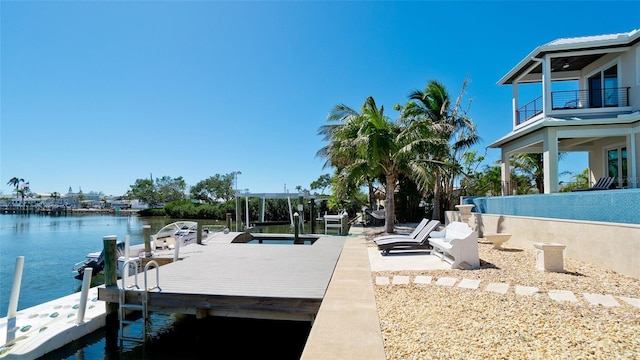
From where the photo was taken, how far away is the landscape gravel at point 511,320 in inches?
131

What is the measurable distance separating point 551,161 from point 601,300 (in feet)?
28.8

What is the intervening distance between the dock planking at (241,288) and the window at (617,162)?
535 inches

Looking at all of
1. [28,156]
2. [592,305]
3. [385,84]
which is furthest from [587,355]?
[28,156]

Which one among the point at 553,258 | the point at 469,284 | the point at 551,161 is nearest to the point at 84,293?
the point at 469,284

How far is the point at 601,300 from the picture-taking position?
15.8 feet

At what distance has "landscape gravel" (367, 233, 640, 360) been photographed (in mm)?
3328

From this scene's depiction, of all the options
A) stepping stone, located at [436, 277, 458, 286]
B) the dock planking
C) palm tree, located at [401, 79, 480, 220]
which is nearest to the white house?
palm tree, located at [401, 79, 480, 220]

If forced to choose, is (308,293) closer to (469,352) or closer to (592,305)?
(469,352)

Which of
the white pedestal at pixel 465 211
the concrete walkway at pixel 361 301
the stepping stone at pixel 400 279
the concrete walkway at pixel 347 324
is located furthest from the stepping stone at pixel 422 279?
the white pedestal at pixel 465 211

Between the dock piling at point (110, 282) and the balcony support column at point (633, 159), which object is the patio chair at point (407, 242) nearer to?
the dock piling at point (110, 282)

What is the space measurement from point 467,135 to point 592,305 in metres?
16.7

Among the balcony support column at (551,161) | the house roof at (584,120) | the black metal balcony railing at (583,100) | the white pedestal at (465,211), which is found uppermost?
the black metal balcony railing at (583,100)

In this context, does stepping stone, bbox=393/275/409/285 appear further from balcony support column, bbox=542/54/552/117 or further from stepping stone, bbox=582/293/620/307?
balcony support column, bbox=542/54/552/117

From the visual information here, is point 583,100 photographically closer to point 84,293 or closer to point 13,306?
point 84,293
